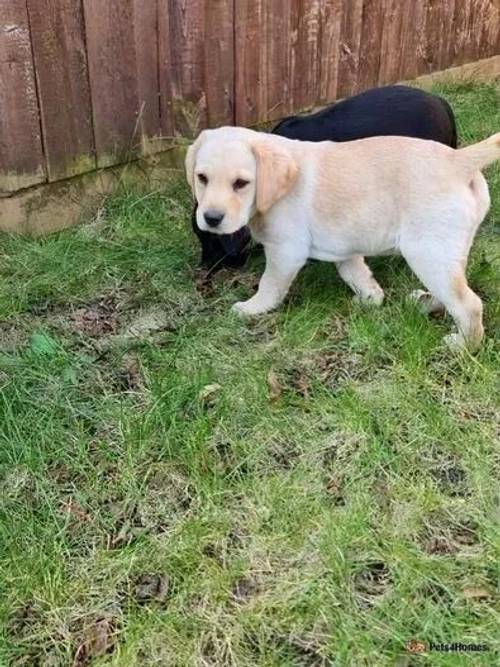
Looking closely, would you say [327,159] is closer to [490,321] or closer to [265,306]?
[265,306]

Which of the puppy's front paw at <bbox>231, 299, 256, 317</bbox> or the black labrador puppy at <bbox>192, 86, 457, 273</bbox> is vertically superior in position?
the black labrador puppy at <bbox>192, 86, 457, 273</bbox>

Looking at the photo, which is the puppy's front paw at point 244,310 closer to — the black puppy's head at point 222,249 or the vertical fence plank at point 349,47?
the black puppy's head at point 222,249

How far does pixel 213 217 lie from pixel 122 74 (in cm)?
156

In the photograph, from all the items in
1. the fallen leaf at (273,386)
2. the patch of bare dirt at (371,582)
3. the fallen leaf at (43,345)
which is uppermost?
the patch of bare dirt at (371,582)

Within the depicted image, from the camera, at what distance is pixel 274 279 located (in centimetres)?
361

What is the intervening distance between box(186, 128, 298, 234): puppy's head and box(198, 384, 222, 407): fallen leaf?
0.64 meters

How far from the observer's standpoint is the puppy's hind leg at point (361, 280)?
146 inches

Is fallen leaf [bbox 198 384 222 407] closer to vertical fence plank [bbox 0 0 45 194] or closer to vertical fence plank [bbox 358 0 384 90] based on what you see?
vertical fence plank [bbox 0 0 45 194]

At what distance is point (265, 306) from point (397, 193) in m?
0.79

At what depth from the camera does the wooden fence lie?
401 centimetres

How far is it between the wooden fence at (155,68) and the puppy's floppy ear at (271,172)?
1391 millimetres
